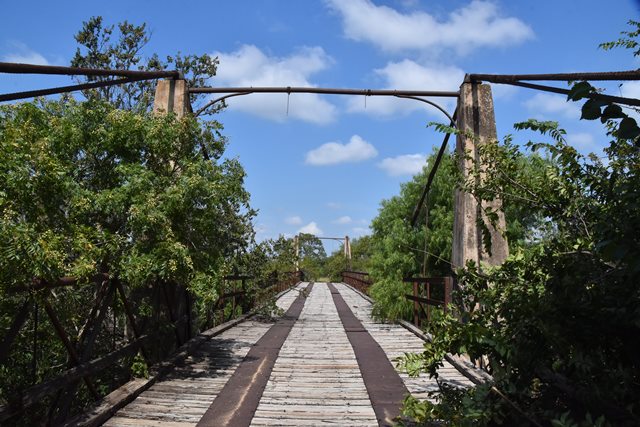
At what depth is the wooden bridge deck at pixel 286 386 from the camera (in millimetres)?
4066

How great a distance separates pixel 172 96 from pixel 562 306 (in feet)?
19.6

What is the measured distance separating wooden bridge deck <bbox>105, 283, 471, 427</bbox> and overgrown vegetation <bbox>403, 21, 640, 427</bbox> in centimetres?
131

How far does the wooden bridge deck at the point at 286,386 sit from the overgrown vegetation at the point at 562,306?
1.31 m

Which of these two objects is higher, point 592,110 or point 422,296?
point 592,110

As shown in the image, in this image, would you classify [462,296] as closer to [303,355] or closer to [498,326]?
[498,326]

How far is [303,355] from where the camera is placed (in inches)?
270

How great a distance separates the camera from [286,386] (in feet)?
16.8

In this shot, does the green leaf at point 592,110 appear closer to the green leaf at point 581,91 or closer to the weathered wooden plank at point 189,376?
the green leaf at point 581,91

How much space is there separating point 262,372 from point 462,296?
320cm

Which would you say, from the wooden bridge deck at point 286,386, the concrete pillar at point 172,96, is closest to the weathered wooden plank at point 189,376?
the wooden bridge deck at point 286,386

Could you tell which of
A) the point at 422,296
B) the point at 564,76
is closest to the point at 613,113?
the point at 564,76

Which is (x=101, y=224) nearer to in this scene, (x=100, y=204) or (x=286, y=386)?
(x=100, y=204)

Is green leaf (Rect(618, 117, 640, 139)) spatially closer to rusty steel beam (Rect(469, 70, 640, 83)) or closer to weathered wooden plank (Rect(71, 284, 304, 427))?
rusty steel beam (Rect(469, 70, 640, 83))

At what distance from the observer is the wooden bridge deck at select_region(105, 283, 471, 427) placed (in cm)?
407
